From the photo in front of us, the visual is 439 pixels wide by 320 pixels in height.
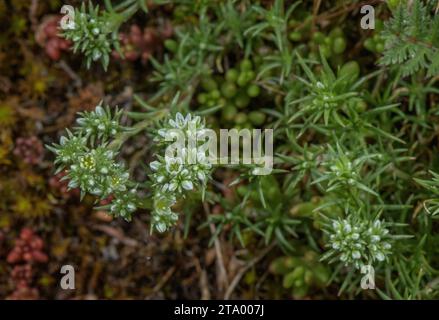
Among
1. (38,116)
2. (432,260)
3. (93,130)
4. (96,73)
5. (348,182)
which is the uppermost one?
(96,73)

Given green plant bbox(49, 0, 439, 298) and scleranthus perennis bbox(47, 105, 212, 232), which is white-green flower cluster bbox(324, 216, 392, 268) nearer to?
green plant bbox(49, 0, 439, 298)

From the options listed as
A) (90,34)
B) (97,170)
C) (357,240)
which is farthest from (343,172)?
(90,34)

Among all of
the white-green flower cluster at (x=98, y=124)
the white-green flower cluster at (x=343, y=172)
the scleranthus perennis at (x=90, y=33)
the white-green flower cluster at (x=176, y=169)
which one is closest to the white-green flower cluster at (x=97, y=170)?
the white-green flower cluster at (x=98, y=124)

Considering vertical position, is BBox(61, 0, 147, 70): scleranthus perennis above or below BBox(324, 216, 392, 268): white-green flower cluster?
above

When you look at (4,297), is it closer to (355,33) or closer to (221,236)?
(221,236)

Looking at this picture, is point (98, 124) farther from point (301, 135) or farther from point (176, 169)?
point (301, 135)

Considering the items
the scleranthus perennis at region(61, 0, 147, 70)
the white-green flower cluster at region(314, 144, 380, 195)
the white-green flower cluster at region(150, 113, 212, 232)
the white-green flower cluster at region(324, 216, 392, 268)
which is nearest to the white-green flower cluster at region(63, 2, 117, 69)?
the scleranthus perennis at region(61, 0, 147, 70)
